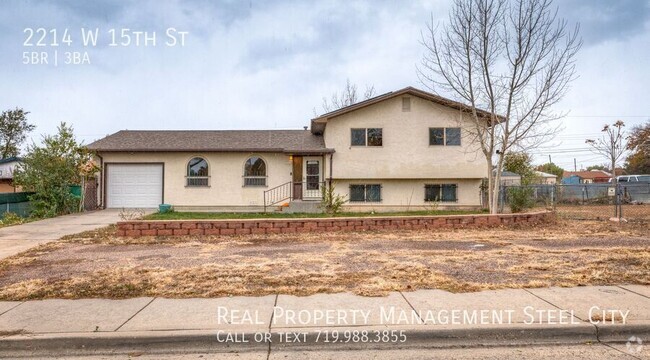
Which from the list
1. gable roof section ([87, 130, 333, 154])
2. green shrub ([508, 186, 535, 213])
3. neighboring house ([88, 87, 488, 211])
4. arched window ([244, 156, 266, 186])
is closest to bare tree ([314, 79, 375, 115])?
gable roof section ([87, 130, 333, 154])

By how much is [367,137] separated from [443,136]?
11.7 feet

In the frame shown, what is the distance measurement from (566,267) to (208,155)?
1594cm

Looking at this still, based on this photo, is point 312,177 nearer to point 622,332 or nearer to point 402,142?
point 402,142

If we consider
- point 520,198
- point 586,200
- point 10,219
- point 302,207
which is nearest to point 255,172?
point 302,207

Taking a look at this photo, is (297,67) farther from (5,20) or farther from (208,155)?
(5,20)

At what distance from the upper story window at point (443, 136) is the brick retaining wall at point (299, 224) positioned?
617cm

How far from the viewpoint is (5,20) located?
1090 cm

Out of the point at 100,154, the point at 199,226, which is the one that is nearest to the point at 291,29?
the point at 199,226

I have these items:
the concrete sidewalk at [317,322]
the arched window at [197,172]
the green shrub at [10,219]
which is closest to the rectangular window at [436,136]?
the arched window at [197,172]

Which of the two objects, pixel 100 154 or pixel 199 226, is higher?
pixel 100 154

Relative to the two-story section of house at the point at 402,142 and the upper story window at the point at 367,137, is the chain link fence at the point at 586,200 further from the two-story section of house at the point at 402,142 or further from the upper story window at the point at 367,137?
the upper story window at the point at 367,137

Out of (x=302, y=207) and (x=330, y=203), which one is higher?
(x=330, y=203)

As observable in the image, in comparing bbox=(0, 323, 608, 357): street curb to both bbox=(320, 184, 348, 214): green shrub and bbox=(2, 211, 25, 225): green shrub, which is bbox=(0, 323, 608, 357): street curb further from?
bbox=(2, 211, 25, 225): green shrub

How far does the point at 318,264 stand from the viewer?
6.93 metres
